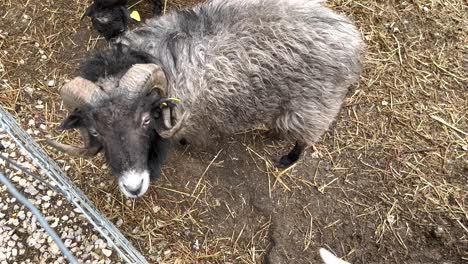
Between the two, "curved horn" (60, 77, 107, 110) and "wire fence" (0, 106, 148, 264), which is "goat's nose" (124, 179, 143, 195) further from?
"curved horn" (60, 77, 107, 110)

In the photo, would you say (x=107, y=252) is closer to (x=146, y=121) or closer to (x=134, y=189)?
(x=134, y=189)

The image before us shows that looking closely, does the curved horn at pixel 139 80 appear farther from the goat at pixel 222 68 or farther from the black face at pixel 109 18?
the black face at pixel 109 18

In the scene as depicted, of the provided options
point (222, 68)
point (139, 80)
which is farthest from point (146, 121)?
point (222, 68)

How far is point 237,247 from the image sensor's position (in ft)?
12.9

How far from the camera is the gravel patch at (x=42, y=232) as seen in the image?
12.5 ft

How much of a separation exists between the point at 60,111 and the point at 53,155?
54 centimetres

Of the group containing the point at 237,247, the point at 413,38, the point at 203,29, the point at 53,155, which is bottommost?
the point at 237,247

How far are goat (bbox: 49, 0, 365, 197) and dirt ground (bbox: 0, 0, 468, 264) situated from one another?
34.5 inches

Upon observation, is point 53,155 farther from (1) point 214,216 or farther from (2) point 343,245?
(2) point 343,245

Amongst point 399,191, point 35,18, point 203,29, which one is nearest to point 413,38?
point 399,191

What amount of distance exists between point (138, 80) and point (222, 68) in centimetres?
76

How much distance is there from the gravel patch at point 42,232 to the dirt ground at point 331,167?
287mm

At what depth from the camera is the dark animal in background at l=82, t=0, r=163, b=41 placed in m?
4.35

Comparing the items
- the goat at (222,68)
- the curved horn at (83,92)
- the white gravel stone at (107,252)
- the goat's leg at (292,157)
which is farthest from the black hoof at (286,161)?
the curved horn at (83,92)
